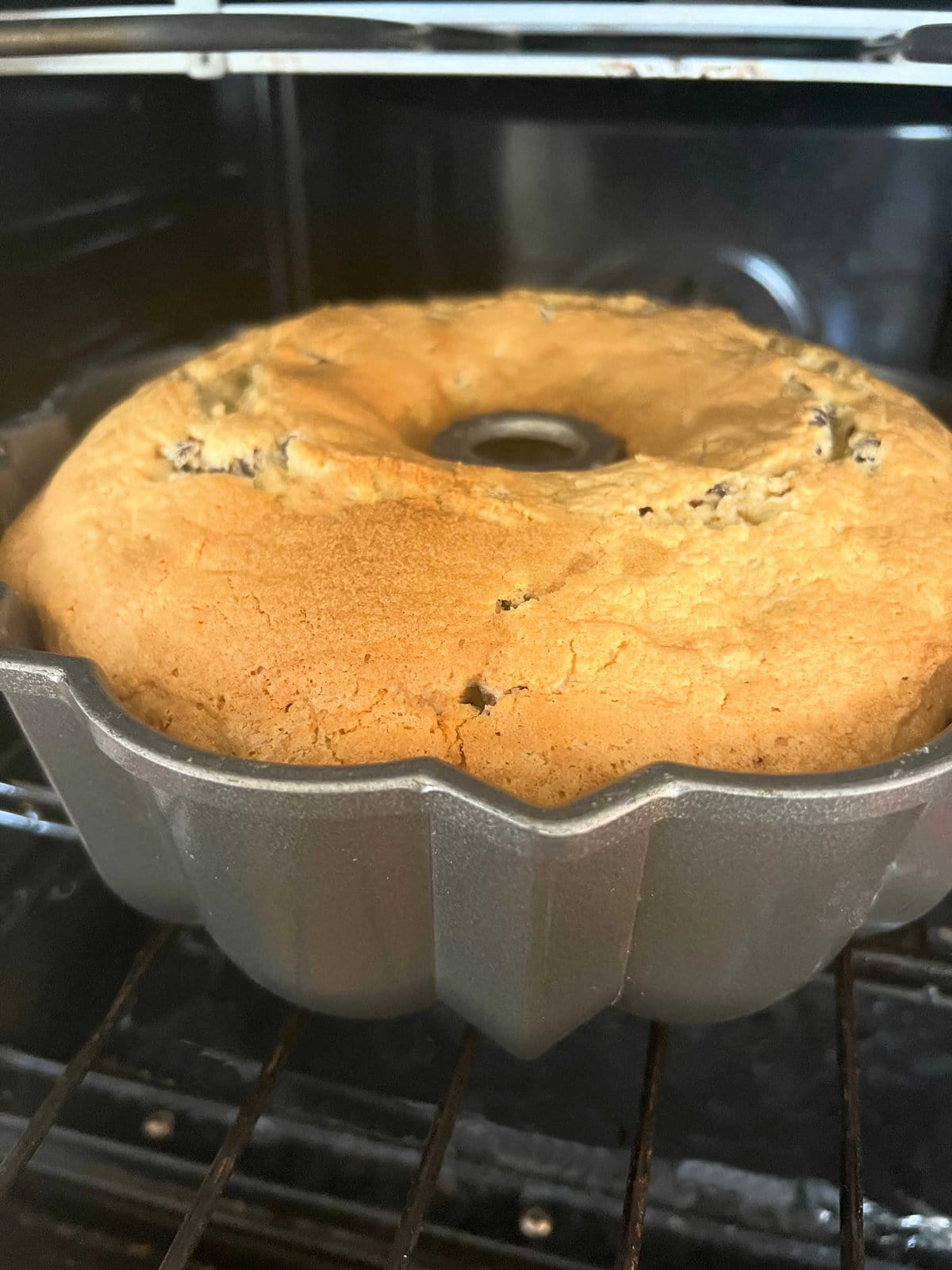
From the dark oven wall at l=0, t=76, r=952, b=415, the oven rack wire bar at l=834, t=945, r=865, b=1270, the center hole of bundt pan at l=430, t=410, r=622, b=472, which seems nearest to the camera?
the oven rack wire bar at l=834, t=945, r=865, b=1270

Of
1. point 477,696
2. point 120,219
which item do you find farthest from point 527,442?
point 120,219

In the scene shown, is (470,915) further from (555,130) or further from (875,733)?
(555,130)

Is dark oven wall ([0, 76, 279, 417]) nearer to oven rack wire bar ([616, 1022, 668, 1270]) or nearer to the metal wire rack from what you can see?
the metal wire rack

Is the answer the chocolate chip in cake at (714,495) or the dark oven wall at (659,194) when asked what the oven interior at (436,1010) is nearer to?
the dark oven wall at (659,194)

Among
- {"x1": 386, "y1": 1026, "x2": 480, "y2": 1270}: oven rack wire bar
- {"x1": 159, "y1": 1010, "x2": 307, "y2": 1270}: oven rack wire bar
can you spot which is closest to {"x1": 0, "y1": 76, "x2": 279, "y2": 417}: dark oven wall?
{"x1": 159, "y1": 1010, "x2": 307, "y2": 1270}: oven rack wire bar

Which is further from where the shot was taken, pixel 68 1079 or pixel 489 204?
pixel 489 204

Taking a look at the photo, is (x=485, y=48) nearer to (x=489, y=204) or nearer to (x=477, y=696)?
(x=489, y=204)
